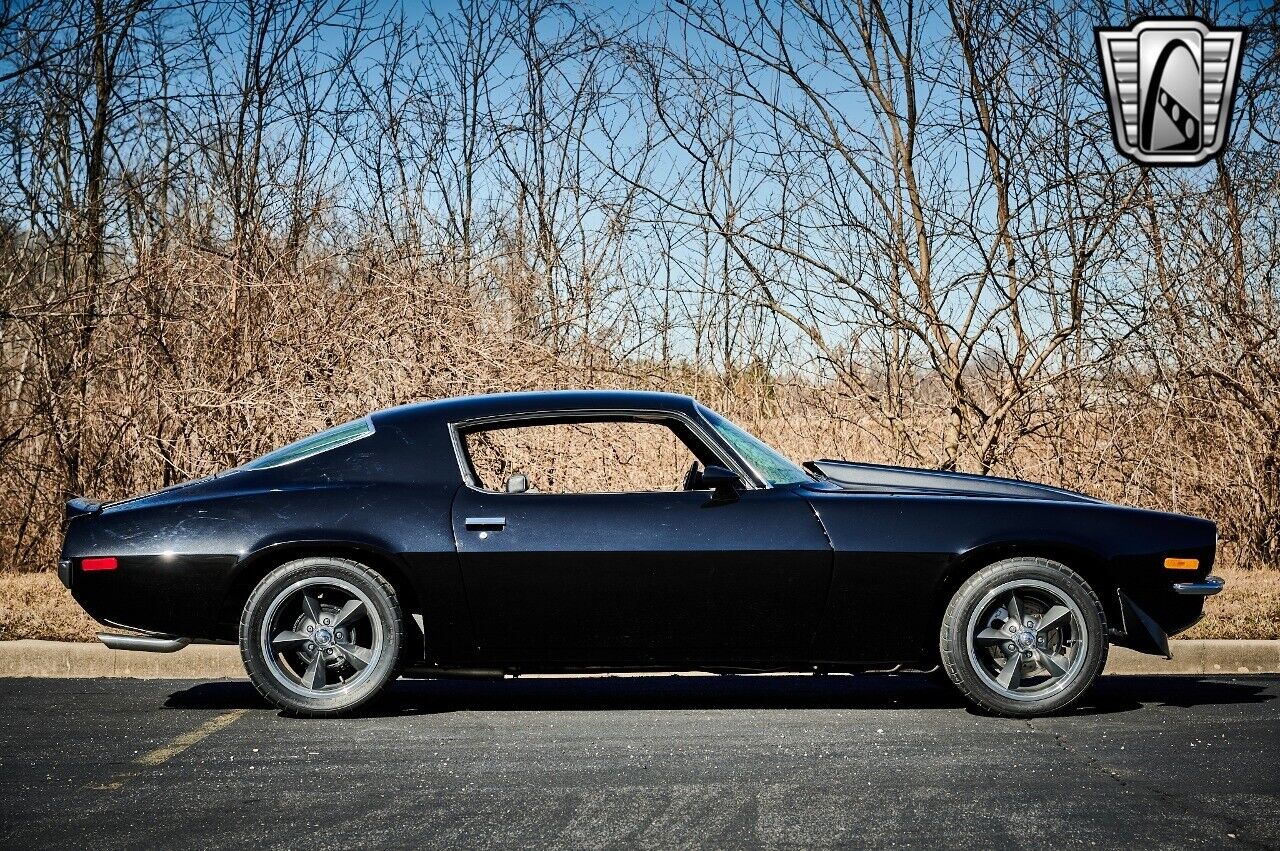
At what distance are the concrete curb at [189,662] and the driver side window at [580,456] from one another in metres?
4.03

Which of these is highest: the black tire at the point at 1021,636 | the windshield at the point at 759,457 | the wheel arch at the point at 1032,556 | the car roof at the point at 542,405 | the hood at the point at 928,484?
the car roof at the point at 542,405

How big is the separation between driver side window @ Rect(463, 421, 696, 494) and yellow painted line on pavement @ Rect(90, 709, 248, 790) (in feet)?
16.4

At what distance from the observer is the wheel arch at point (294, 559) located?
594cm

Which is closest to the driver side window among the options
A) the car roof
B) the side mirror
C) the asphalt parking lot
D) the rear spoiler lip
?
the asphalt parking lot

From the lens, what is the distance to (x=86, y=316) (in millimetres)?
11211

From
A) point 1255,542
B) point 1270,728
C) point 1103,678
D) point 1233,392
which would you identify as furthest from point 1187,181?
point 1270,728

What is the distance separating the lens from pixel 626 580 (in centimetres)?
590

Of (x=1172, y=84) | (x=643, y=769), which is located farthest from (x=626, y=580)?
(x=1172, y=84)

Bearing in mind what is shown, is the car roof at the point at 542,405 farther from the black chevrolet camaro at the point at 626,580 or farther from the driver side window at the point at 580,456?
the driver side window at the point at 580,456

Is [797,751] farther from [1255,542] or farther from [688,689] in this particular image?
[1255,542]

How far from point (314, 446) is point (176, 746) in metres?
1.43

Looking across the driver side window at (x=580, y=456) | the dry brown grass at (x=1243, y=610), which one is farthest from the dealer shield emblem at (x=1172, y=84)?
the driver side window at (x=580, y=456)

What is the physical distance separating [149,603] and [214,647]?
1300 millimetres

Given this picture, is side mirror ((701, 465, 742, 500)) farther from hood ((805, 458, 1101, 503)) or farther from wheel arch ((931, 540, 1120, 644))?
wheel arch ((931, 540, 1120, 644))
